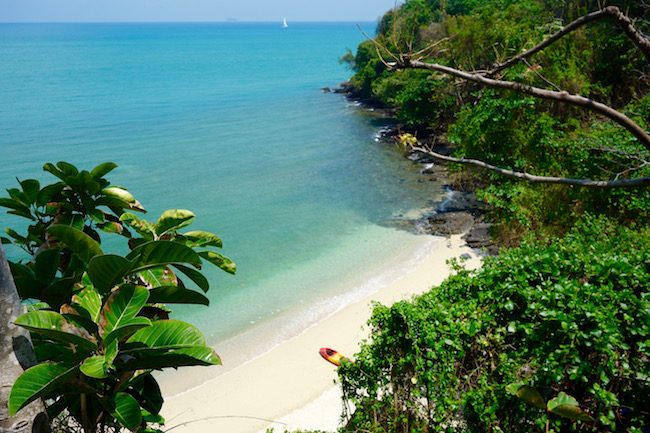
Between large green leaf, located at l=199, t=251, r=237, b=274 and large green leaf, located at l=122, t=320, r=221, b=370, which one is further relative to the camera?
large green leaf, located at l=199, t=251, r=237, b=274

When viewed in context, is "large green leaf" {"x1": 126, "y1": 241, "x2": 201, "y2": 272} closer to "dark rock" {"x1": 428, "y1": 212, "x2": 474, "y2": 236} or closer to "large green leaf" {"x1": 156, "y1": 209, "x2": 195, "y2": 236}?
"large green leaf" {"x1": 156, "y1": 209, "x2": 195, "y2": 236}

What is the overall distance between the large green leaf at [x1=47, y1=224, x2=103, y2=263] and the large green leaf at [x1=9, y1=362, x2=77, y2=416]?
2.80 feet

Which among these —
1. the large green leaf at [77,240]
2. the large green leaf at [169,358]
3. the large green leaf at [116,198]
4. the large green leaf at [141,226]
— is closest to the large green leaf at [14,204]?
the large green leaf at [116,198]

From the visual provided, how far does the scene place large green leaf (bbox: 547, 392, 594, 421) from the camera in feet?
14.1

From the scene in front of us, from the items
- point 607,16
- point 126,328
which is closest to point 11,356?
point 126,328

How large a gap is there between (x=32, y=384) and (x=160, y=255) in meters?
1.02

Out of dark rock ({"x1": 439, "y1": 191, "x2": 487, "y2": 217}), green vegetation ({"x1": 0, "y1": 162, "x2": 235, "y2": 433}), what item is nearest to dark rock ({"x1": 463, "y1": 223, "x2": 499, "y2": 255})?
dark rock ({"x1": 439, "y1": 191, "x2": 487, "y2": 217})

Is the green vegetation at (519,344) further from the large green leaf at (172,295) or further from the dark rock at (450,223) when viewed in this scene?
the dark rock at (450,223)

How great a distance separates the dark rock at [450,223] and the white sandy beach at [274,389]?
497 centimetres

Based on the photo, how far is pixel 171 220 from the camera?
440cm

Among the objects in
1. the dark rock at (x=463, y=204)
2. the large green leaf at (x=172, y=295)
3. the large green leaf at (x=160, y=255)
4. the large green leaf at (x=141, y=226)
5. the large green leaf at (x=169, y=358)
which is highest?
Result: the large green leaf at (x=160, y=255)

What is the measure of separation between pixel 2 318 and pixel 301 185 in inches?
884

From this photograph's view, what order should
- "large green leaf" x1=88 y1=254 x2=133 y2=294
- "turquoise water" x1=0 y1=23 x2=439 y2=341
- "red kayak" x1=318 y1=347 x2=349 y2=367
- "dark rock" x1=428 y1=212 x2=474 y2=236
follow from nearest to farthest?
"large green leaf" x1=88 y1=254 x2=133 y2=294
"red kayak" x1=318 y1=347 x2=349 y2=367
"turquoise water" x1=0 y1=23 x2=439 y2=341
"dark rock" x1=428 y1=212 x2=474 y2=236

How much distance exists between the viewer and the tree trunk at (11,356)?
8.07 ft
